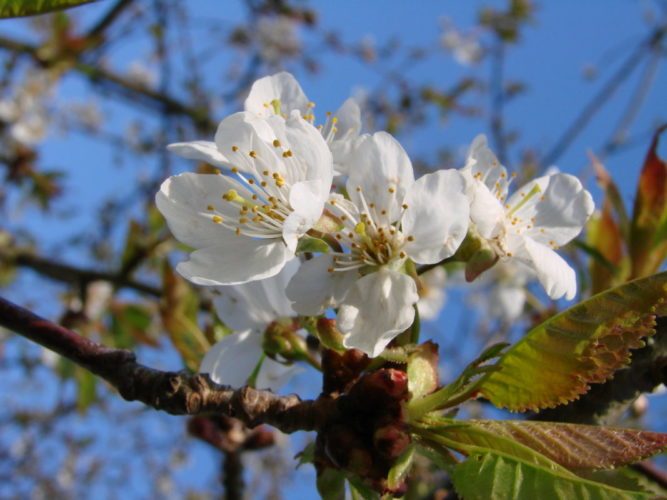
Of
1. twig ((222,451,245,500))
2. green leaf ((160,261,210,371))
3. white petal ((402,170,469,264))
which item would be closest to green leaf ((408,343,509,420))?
white petal ((402,170,469,264))

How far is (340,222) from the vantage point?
0.80 m

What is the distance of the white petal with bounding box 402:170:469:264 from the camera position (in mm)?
739

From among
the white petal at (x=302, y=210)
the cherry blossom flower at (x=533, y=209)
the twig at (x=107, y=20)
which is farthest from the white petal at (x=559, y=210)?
the twig at (x=107, y=20)

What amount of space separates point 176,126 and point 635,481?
3.07 m

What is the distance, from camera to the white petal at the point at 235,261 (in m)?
0.75

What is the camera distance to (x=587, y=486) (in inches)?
23.8

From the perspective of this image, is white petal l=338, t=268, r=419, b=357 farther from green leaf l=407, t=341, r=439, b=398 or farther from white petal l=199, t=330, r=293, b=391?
white petal l=199, t=330, r=293, b=391

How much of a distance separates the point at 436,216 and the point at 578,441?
267 millimetres

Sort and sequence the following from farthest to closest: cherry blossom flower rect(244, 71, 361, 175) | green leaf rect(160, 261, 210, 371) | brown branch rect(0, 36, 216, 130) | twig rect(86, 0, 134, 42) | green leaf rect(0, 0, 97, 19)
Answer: brown branch rect(0, 36, 216, 130), twig rect(86, 0, 134, 42), green leaf rect(160, 261, 210, 371), cherry blossom flower rect(244, 71, 361, 175), green leaf rect(0, 0, 97, 19)

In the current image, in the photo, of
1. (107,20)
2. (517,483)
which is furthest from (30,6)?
(107,20)

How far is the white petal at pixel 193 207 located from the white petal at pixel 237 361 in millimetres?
181

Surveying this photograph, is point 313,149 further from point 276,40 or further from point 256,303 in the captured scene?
point 276,40

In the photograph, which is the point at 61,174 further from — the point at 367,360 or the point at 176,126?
the point at 367,360

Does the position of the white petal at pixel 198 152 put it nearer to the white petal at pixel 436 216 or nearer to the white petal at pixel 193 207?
the white petal at pixel 193 207
